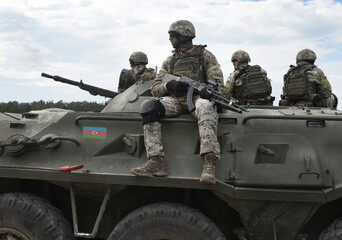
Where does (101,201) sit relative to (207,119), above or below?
below

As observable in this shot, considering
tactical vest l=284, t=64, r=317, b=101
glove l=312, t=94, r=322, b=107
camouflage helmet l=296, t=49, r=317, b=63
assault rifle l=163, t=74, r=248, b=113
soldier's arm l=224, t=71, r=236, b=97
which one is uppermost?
camouflage helmet l=296, t=49, r=317, b=63

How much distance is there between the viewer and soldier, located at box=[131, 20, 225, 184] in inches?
174

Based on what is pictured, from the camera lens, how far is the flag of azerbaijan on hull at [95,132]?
4.93m

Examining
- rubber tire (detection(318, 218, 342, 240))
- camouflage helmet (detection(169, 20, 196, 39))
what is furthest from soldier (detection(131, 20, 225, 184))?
rubber tire (detection(318, 218, 342, 240))

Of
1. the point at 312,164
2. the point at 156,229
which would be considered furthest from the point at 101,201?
the point at 312,164

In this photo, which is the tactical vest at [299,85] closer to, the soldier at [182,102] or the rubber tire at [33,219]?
the soldier at [182,102]

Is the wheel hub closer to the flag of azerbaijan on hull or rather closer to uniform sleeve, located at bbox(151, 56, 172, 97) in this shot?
the flag of azerbaijan on hull

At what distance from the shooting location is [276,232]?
454 centimetres

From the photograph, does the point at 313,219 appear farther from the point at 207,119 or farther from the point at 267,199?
the point at 207,119

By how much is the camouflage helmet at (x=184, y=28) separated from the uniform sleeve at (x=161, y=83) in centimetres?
41

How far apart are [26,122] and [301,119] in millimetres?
3449

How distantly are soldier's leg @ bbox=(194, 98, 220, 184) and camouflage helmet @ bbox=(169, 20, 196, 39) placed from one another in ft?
4.46

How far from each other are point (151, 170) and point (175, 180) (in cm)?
28

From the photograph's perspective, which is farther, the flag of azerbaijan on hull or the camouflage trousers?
the flag of azerbaijan on hull
